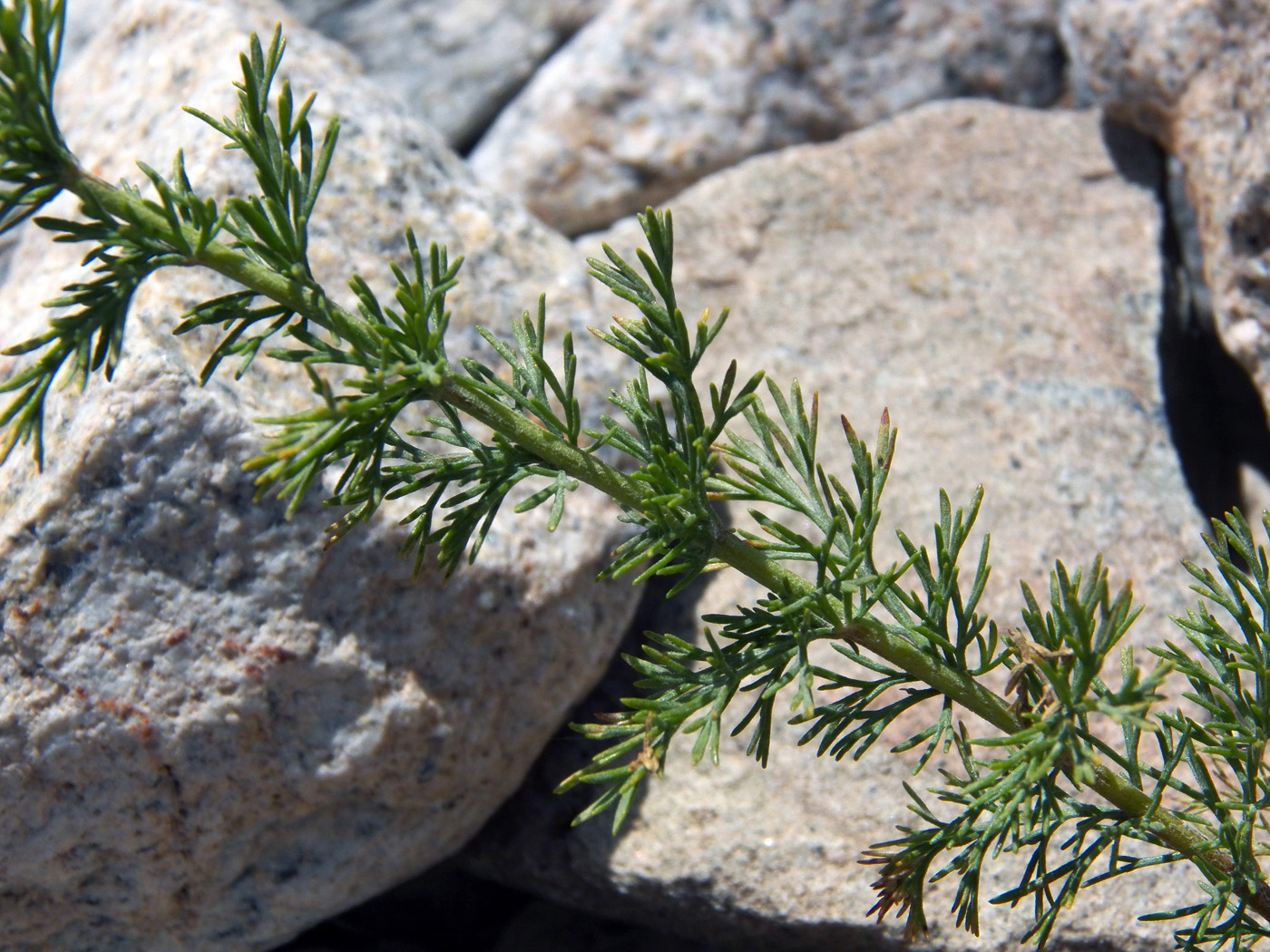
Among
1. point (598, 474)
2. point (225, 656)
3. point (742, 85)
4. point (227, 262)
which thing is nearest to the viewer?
point (227, 262)

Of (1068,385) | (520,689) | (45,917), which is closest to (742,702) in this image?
(520,689)

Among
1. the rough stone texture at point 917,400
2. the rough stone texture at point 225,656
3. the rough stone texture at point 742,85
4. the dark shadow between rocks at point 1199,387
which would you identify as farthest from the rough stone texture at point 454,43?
the dark shadow between rocks at point 1199,387

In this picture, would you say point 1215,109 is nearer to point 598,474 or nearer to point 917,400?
point 917,400

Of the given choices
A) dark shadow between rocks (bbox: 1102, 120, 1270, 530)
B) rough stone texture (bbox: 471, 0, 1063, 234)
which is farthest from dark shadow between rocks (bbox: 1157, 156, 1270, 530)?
rough stone texture (bbox: 471, 0, 1063, 234)

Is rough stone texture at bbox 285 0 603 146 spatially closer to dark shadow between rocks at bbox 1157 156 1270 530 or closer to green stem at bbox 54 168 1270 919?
dark shadow between rocks at bbox 1157 156 1270 530

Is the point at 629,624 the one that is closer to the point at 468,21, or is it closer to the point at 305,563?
the point at 305,563

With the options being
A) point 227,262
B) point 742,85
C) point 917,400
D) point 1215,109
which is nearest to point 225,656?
point 227,262
